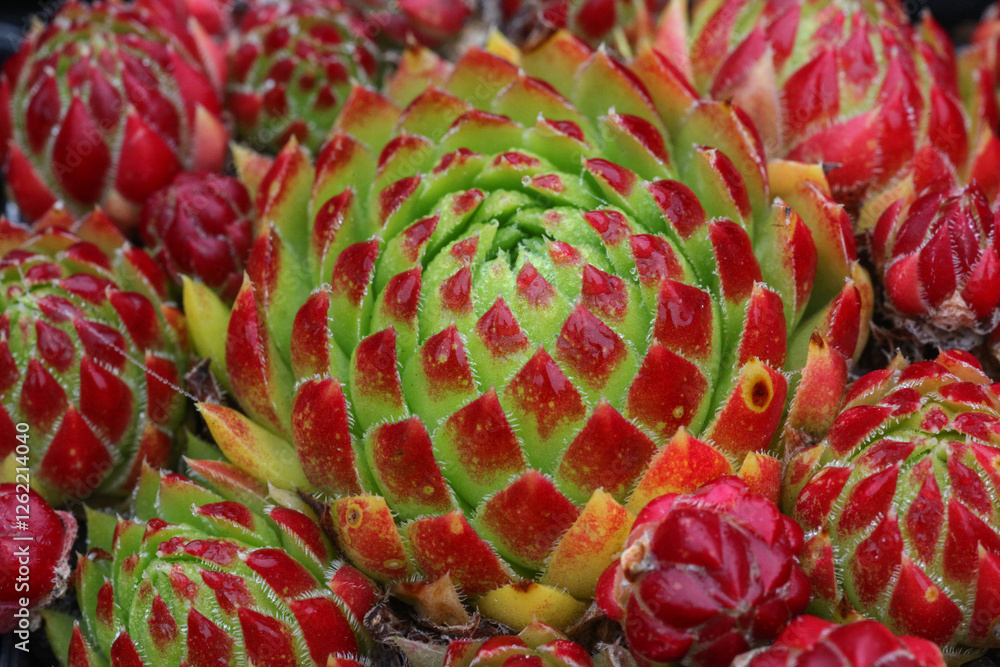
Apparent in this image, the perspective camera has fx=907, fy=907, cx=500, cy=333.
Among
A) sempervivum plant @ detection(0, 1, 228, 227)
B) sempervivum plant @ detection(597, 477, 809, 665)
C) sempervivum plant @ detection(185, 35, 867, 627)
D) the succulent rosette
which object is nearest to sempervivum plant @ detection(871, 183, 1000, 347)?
sempervivum plant @ detection(185, 35, 867, 627)

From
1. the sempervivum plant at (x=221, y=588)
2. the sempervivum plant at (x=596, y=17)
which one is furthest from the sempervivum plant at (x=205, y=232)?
the sempervivum plant at (x=596, y=17)

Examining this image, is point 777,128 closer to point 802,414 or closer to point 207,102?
point 802,414

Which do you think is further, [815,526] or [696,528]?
[815,526]

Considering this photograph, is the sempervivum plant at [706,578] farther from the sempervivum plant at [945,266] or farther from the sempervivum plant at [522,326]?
the sempervivum plant at [945,266]

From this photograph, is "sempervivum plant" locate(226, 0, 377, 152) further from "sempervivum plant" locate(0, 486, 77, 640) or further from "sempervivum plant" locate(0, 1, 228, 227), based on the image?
"sempervivum plant" locate(0, 486, 77, 640)

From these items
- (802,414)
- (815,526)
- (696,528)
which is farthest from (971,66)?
(696,528)
